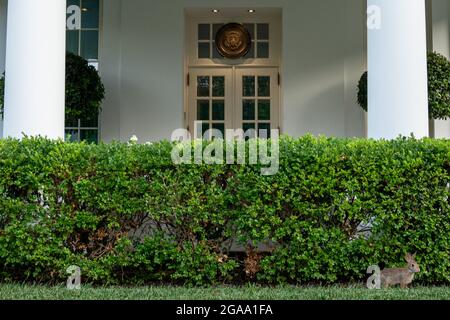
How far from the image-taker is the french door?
992cm

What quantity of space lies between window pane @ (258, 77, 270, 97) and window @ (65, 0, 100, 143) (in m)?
2.99

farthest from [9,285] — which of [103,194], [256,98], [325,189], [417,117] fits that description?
[256,98]

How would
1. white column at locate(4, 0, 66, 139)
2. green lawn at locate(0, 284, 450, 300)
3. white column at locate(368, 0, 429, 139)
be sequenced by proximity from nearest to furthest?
green lawn at locate(0, 284, 450, 300)
white column at locate(368, 0, 429, 139)
white column at locate(4, 0, 66, 139)

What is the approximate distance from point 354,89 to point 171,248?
5.67 meters

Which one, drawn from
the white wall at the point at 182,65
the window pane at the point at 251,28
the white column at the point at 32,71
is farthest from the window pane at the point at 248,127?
the white column at the point at 32,71

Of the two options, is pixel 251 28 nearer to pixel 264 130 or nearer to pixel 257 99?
pixel 257 99

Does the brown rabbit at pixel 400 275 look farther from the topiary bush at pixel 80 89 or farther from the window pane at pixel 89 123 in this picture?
the window pane at pixel 89 123

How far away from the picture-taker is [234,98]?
9945 mm

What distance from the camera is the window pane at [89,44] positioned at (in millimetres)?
9516

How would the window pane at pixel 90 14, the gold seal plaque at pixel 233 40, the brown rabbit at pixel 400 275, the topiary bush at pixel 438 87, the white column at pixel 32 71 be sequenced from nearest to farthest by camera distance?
the brown rabbit at pixel 400 275 < the white column at pixel 32 71 < the topiary bush at pixel 438 87 < the window pane at pixel 90 14 < the gold seal plaque at pixel 233 40

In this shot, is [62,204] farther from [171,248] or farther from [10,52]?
[10,52]

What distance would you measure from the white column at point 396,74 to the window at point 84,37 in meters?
5.44

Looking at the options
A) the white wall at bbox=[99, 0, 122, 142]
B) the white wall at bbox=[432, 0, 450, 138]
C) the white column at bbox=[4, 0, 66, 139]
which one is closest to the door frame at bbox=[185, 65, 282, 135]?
the white wall at bbox=[99, 0, 122, 142]

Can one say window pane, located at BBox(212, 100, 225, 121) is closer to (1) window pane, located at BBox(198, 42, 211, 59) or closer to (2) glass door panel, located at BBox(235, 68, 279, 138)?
(2) glass door panel, located at BBox(235, 68, 279, 138)
